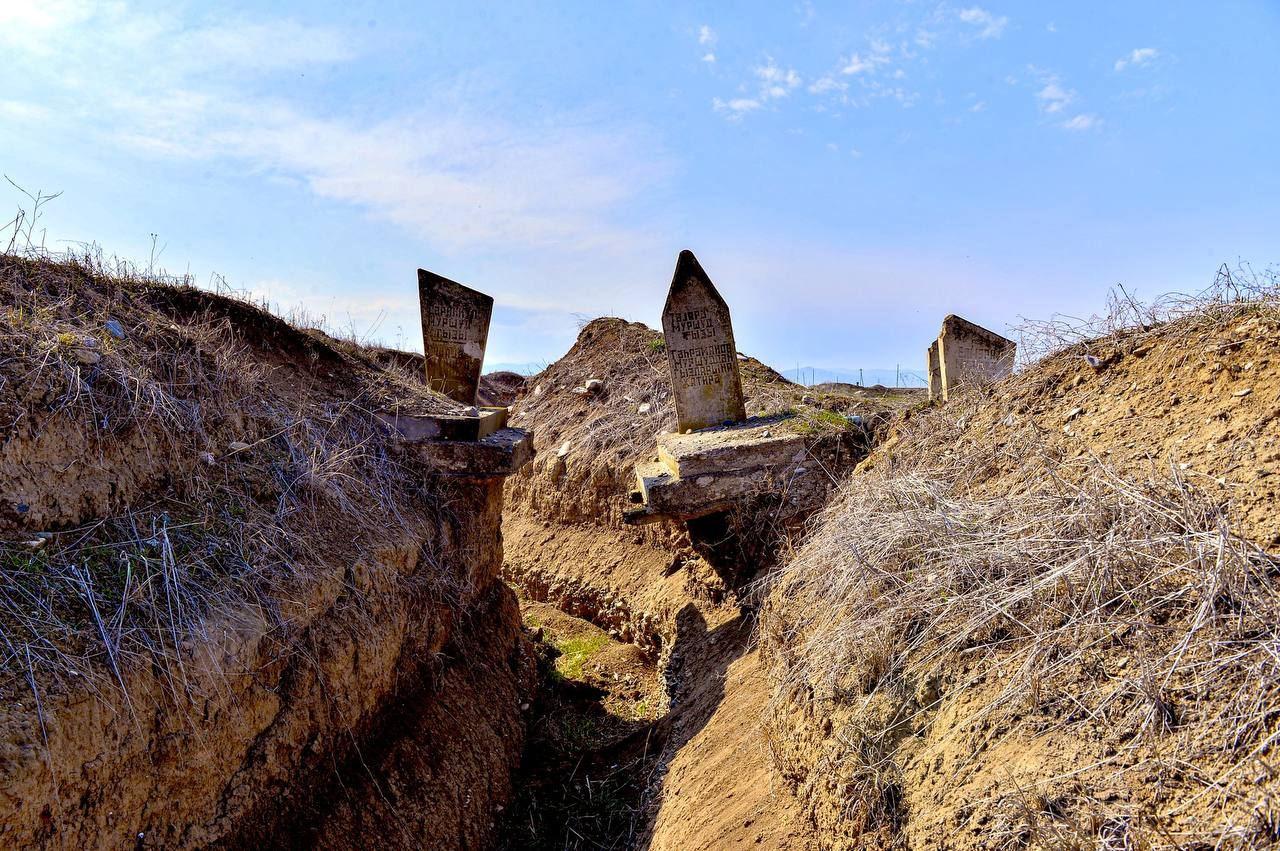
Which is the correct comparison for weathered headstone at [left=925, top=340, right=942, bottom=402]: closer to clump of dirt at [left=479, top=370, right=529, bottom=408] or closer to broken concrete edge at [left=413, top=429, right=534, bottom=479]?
broken concrete edge at [left=413, top=429, right=534, bottom=479]

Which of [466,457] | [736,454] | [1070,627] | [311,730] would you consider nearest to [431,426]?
[466,457]

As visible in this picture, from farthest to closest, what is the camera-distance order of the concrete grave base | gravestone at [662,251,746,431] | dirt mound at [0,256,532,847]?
1. gravestone at [662,251,746,431]
2. the concrete grave base
3. dirt mound at [0,256,532,847]

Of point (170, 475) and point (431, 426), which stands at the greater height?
point (431, 426)

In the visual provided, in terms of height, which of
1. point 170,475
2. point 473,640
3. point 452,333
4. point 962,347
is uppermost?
point 962,347

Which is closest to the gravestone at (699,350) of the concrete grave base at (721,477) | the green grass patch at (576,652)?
the concrete grave base at (721,477)

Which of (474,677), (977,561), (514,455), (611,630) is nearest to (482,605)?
(474,677)

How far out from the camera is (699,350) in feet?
25.4

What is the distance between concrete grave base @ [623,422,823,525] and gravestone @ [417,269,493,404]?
98.7 inches

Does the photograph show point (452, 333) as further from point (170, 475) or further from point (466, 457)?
point (170, 475)

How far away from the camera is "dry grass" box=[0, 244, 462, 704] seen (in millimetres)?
3225

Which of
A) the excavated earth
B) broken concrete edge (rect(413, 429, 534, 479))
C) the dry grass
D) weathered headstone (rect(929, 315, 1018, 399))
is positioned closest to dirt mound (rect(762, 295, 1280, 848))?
the excavated earth

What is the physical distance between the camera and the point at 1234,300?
406 centimetres

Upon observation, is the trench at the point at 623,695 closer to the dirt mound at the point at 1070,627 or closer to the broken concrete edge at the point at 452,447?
the dirt mound at the point at 1070,627

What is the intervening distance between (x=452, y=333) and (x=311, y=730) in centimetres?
461
